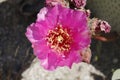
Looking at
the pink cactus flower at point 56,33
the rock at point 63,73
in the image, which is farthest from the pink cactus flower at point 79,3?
the rock at point 63,73

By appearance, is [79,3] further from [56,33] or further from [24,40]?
[24,40]

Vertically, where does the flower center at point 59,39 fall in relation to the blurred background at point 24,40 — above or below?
above

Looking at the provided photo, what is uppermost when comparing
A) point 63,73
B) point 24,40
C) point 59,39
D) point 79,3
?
point 79,3

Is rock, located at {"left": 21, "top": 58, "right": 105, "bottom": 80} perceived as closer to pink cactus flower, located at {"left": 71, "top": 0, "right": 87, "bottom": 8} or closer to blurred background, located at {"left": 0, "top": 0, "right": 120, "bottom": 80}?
blurred background, located at {"left": 0, "top": 0, "right": 120, "bottom": 80}

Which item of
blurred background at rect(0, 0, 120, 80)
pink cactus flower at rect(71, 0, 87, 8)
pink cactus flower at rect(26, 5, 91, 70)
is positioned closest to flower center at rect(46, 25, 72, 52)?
pink cactus flower at rect(26, 5, 91, 70)

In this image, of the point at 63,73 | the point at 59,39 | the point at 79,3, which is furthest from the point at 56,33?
the point at 63,73

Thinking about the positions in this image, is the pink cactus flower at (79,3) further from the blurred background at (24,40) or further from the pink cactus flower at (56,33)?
the blurred background at (24,40)

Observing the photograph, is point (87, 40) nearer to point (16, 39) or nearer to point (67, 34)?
A: point (67, 34)
